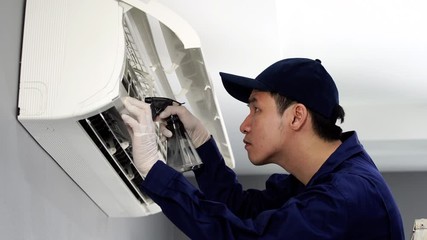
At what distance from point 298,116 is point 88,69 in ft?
1.77

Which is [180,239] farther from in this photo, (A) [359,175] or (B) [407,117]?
(A) [359,175]

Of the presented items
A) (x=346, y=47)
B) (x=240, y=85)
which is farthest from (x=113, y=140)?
(x=346, y=47)

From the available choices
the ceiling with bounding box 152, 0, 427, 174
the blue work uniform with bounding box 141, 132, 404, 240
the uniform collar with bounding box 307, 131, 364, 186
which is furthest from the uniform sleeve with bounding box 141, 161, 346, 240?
the ceiling with bounding box 152, 0, 427, 174

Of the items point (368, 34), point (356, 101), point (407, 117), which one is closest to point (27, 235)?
point (368, 34)

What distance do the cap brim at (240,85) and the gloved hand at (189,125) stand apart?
5.5 inches

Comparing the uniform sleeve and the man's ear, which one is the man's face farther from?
the uniform sleeve

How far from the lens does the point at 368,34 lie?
285 cm

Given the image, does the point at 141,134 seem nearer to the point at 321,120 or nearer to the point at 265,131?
the point at 265,131

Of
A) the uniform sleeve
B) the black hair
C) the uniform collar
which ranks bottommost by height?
the uniform sleeve

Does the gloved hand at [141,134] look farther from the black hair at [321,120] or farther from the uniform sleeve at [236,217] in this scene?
the black hair at [321,120]

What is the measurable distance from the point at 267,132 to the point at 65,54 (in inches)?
21.3

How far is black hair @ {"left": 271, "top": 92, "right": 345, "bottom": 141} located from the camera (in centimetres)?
168

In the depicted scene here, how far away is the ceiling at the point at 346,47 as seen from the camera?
2430 mm

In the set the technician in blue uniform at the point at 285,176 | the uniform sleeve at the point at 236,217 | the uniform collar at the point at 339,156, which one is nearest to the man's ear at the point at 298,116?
the technician in blue uniform at the point at 285,176
